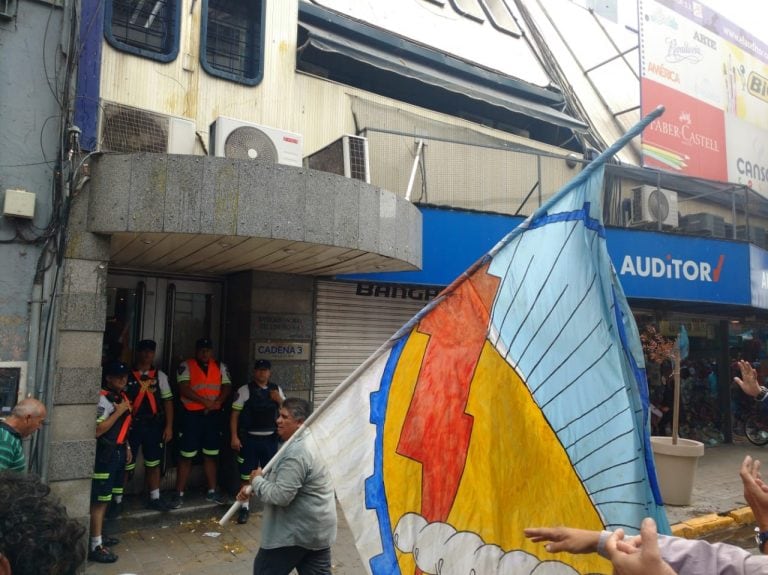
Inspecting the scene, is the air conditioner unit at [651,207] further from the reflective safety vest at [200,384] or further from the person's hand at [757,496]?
the person's hand at [757,496]

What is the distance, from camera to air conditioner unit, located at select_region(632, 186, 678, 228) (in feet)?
33.3

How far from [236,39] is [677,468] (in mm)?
8125

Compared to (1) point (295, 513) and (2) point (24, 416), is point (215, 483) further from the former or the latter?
(1) point (295, 513)

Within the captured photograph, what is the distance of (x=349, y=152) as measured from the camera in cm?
673

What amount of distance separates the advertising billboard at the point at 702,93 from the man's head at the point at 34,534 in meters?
13.4

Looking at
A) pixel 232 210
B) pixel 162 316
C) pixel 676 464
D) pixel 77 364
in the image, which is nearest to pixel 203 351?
pixel 162 316

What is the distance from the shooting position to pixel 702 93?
14.7m

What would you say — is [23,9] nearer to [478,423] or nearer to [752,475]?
[478,423]

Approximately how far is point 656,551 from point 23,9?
6131 mm

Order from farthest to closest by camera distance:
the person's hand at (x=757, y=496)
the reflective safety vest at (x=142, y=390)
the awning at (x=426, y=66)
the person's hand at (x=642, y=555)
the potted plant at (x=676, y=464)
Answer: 1. the awning at (x=426, y=66)
2. the potted plant at (x=676, y=464)
3. the reflective safety vest at (x=142, y=390)
4. the person's hand at (x=757, y=496)
5. the person's hand at (x=642, y=555)

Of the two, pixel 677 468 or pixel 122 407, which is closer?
pixel 122 407

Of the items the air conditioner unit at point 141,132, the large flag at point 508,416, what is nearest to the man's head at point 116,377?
the air conditioner unit at point 141,132

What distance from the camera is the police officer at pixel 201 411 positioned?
6.64 meters

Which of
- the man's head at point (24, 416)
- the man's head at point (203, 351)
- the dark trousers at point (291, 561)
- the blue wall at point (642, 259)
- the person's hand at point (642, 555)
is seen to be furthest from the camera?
the blue wall at point (642, 259)
